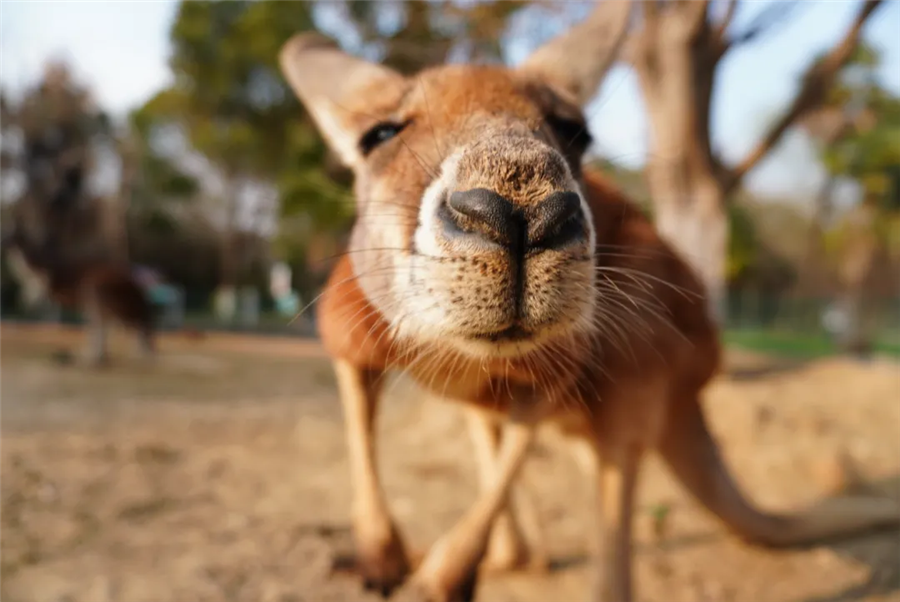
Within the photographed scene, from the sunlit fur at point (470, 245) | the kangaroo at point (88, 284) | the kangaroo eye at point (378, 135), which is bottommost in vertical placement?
the kangaroo at point (88, 284)

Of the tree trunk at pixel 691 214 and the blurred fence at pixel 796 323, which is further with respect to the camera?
the blurred fence at pixel 796 323

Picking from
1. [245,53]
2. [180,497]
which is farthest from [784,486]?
[245,53]

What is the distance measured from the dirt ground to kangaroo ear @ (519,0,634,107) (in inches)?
56.7

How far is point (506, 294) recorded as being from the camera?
138cm

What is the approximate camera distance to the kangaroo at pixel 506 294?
1406mm

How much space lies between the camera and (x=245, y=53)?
14148 millimetres

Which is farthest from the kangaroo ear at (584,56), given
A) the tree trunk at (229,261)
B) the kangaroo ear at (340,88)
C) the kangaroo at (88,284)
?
the tree trunk at (229,261)

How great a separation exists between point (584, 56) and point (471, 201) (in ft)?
5.10

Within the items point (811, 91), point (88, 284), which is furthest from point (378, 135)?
point (88, 284)

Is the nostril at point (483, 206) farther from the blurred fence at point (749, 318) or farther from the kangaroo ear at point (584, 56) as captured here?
the blurred fence at point (749, 318)

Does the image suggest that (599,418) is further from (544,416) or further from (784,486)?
(784,486)

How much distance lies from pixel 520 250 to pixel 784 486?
168 inches

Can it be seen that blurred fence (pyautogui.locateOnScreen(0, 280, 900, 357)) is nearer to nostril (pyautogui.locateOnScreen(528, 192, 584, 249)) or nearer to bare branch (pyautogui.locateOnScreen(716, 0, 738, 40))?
bare branch (pyautogui.locateOnScreen(716, 0, 738, 40))

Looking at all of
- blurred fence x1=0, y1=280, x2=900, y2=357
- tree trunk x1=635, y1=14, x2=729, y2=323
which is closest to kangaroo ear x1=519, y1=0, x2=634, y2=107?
tree trunk x1=635, y1=14, x2=729, y2=323
